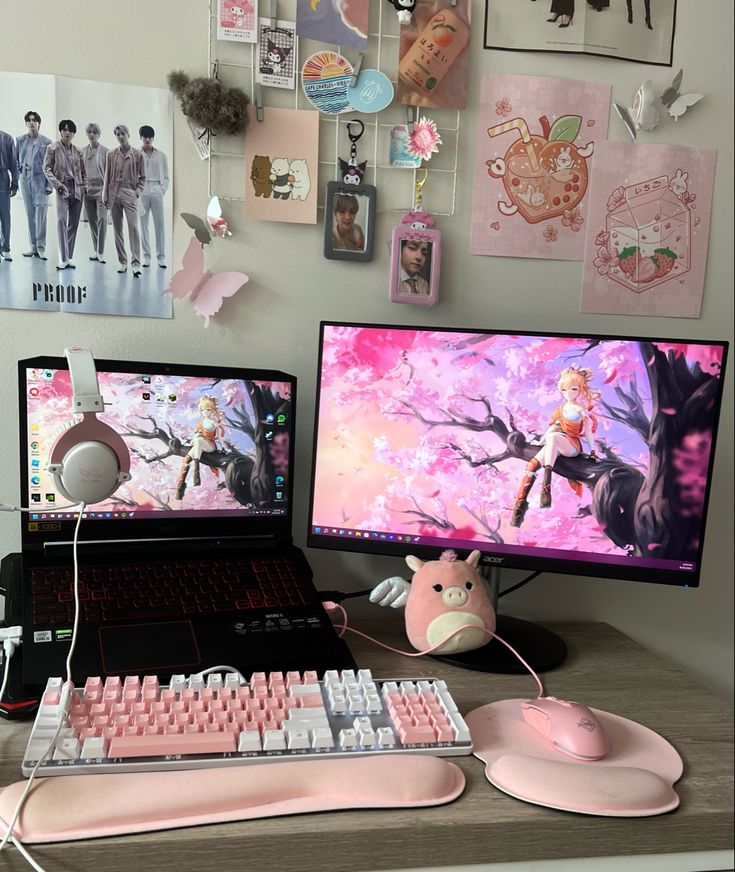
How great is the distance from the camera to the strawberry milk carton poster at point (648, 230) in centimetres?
120

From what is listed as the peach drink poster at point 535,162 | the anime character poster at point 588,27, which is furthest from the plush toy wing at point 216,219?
the anime character poster at point 588,27

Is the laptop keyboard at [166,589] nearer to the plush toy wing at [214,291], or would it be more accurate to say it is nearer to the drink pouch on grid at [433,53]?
the plush toy wing at [214,291]

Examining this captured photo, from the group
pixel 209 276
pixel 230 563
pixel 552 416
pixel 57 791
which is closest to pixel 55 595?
pixel 230 563

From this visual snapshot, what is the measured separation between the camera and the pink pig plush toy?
93cm

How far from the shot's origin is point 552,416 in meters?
0.98

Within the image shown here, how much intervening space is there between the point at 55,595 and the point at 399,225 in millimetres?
735

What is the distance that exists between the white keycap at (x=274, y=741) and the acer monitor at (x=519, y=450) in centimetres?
32

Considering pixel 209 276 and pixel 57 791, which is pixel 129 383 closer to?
pixel 209 276

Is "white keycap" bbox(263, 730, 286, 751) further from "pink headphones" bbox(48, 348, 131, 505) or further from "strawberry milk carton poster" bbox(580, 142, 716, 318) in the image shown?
"strawberry milk carton poster" bbox(580, 142, 716, 318)

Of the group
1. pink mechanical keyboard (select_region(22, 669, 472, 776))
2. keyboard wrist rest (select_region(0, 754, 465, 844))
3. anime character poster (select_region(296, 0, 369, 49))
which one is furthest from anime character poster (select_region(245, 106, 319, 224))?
keyboard wrist rest (select_region(0, 754, 465, 844))

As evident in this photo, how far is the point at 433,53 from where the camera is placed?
1112 millimetres

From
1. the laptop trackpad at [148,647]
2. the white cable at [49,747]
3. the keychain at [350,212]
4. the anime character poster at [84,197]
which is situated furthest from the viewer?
the keychain at [350,212]

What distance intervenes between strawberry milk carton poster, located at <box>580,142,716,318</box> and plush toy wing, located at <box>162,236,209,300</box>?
0.63 m

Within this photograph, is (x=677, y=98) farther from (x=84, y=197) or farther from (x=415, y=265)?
(x=84, y=197)
